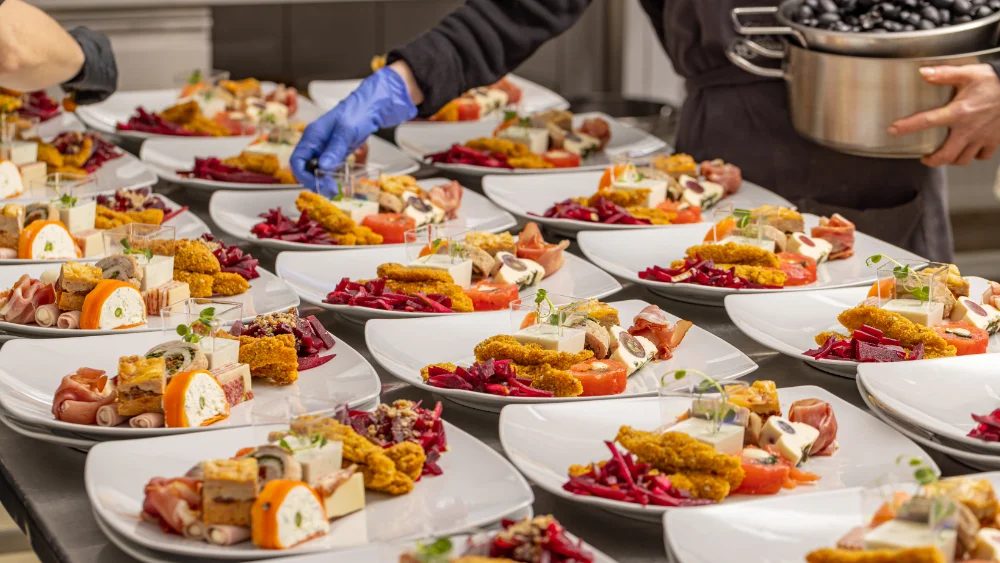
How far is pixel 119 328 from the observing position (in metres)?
2.18

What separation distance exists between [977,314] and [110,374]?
1.47 metres

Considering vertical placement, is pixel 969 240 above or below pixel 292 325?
below

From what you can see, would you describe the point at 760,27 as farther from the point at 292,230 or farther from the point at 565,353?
the point at 565,353

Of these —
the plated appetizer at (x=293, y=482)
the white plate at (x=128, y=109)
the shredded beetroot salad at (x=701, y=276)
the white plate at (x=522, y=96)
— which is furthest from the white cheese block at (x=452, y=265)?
the white plate at (x=522, y=96)

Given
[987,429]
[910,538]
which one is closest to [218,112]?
[987,429]

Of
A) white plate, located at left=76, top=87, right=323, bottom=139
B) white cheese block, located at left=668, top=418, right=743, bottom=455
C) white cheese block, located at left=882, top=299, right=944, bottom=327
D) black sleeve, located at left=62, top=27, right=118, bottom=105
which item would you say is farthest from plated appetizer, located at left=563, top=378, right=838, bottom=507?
white plate, located at left=76, top=87, right=323, bottom=139

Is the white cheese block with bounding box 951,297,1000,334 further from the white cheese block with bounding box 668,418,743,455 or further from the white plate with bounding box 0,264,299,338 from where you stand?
the white plate with bounding box 0,264,299,338

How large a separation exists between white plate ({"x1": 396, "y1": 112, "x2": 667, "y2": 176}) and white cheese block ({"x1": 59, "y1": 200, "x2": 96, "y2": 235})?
1039mm

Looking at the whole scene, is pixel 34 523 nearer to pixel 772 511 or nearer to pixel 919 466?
pixel 772 511

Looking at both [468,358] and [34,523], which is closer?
[34,523]

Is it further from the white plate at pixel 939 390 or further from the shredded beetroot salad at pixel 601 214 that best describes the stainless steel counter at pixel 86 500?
the shredded beetroot salad at pixel 601 214

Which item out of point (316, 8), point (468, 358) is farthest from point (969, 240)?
point (468, 358)

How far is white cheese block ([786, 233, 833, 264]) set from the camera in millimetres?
2615

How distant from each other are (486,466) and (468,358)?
50 centimetres
